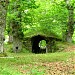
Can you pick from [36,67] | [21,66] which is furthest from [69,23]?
[36,67]

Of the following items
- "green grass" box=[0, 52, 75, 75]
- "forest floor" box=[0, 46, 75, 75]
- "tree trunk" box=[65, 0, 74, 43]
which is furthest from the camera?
"tree trunk" box=[65, 0, 74, 43]

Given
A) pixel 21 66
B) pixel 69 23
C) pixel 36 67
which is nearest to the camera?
pixel 36 67

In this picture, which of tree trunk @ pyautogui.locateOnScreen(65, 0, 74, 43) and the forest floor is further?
tree trunk @ pyautogui.locateOnScreen(65, 0, 74, 43)

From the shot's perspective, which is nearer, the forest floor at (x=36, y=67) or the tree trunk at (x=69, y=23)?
the forest floor at (x=36, y=67)

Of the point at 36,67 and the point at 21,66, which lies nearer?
the point at 36,67

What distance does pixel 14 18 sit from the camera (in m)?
25.8

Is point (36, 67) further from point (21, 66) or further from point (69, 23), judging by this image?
point (69, 23)

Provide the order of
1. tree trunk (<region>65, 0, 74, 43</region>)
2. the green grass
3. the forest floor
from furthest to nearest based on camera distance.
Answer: tree trunk (<region>65, 0, 74, 43</region>)
the forest floor
the green grass

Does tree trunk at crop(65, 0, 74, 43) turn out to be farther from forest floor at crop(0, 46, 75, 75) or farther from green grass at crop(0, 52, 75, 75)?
forest floor at crop(0, 46, 75, 75)

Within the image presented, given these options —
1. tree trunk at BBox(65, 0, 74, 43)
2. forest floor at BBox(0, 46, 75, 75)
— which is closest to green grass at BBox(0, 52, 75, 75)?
forest floor at BBox(0, 46, 75, 75)

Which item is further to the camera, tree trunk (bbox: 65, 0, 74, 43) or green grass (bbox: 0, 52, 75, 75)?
tree trunk (bbox: 65, 0, 74, 43)

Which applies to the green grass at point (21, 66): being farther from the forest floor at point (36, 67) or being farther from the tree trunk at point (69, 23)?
the tree trunk at point (69, 23)

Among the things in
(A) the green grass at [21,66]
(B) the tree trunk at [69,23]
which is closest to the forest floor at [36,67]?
(A) the green grass at [21,66]

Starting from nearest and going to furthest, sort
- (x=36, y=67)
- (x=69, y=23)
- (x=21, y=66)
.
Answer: (x=36, y=67)
(x=21, y=66)
(x=69, y=23)
